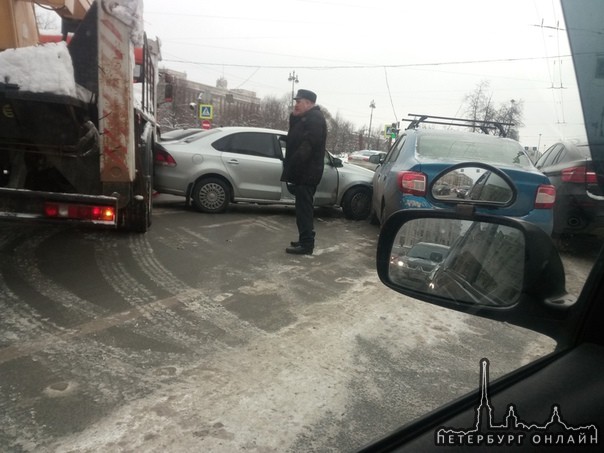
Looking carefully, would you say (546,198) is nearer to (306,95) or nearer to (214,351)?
(214,351)

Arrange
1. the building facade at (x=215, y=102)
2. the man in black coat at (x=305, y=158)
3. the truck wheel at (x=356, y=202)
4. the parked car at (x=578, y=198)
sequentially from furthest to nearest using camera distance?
1. the building facade at (x=215, y=102)
2. the truck wheel at (x=356, y=202)
3. the man in black coat at (x=305, y=158)
4. the parked car at (x=578, y=198)

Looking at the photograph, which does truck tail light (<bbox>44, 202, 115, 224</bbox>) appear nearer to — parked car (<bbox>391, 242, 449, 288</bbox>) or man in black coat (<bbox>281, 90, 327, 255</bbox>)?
man in black coat (<bbox>281, 90, 327, 255</bbox>)

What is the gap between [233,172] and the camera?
750cm

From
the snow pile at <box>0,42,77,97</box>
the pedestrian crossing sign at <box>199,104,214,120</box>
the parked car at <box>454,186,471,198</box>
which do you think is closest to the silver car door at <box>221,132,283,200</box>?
the snow pile at <box>0,42,77,97</box>

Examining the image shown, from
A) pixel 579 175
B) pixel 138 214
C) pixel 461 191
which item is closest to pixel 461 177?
pixel 461 191

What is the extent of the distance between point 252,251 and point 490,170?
4.15m

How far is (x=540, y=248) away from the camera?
4.12 ft

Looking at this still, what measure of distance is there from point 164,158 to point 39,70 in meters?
3.49

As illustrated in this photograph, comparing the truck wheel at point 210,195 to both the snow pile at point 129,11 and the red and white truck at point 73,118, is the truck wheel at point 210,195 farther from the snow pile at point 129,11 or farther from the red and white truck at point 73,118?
the snow pile at point 129,11

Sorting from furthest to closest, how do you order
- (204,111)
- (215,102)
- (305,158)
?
(215,102)
(204,111)
(305,158)

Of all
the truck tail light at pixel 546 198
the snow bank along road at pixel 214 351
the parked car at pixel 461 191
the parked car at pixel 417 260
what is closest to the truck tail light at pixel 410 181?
the snow bank along road at pixel 214 351

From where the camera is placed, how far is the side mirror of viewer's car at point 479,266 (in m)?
1.26

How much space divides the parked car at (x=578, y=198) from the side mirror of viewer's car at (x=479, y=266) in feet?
0.24

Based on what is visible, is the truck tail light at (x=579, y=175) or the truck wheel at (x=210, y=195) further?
the truck wheel at (x=210, y=195)
